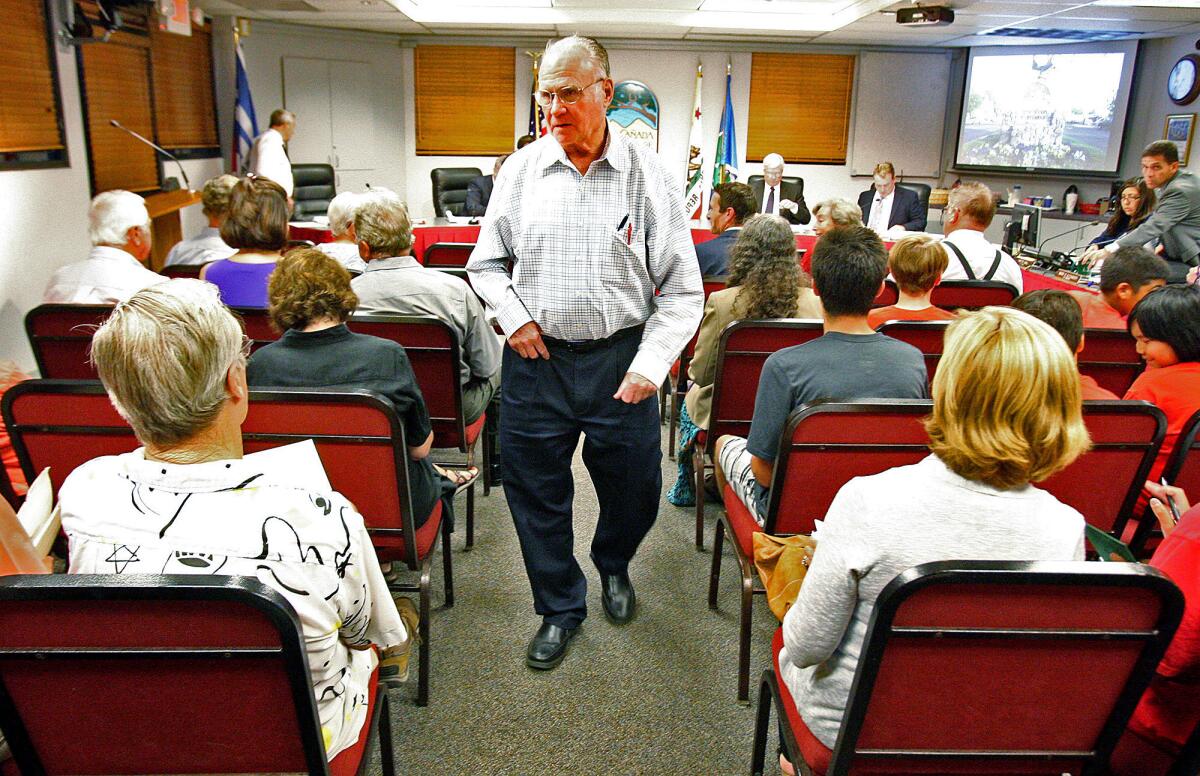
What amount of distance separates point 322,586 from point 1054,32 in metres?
8.83

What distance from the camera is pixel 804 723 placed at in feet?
4.31

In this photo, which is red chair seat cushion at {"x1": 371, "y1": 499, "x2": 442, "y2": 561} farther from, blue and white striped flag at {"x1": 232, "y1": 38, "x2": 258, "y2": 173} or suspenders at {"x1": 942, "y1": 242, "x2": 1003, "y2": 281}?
blue and white striped flag at {"x1": 232, "y1": 38, "x2": 258, "y2": 173}

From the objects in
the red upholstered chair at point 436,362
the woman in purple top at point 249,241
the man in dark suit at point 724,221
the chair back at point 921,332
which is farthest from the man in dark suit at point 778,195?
the red upholstered chair at point 436,362

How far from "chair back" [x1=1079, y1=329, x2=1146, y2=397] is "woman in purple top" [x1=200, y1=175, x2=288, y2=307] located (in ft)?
9.69

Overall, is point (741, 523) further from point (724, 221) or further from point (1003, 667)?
point (724, 221)

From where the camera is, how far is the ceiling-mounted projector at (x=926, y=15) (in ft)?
19.6

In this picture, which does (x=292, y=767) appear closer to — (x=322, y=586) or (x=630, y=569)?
(x=322, y=586)

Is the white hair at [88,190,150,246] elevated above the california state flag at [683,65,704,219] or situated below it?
below

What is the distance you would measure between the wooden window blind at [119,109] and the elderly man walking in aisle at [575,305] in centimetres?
429

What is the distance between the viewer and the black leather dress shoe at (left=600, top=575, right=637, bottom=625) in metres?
2.34

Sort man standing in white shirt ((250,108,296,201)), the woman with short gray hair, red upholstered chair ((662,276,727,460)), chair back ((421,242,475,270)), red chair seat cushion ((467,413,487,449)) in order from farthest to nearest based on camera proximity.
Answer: man standing in white shirt ((250,108,296,201))
chair back ((421,242,475,270))
red upholstered chair ((662,276,727,460))
red chair seat cushion ((467,413,487,449))
the woman with short gray hair

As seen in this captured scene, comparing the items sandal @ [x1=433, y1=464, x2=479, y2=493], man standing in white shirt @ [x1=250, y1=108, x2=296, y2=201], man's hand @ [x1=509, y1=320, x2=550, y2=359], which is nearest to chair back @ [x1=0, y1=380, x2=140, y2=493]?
man's hand @ [x1=509, y1=320, x2=550, y2=359]

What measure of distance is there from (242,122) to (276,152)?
58 cm

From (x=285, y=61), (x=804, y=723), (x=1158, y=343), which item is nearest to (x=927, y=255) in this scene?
(x=1158, y=343)
